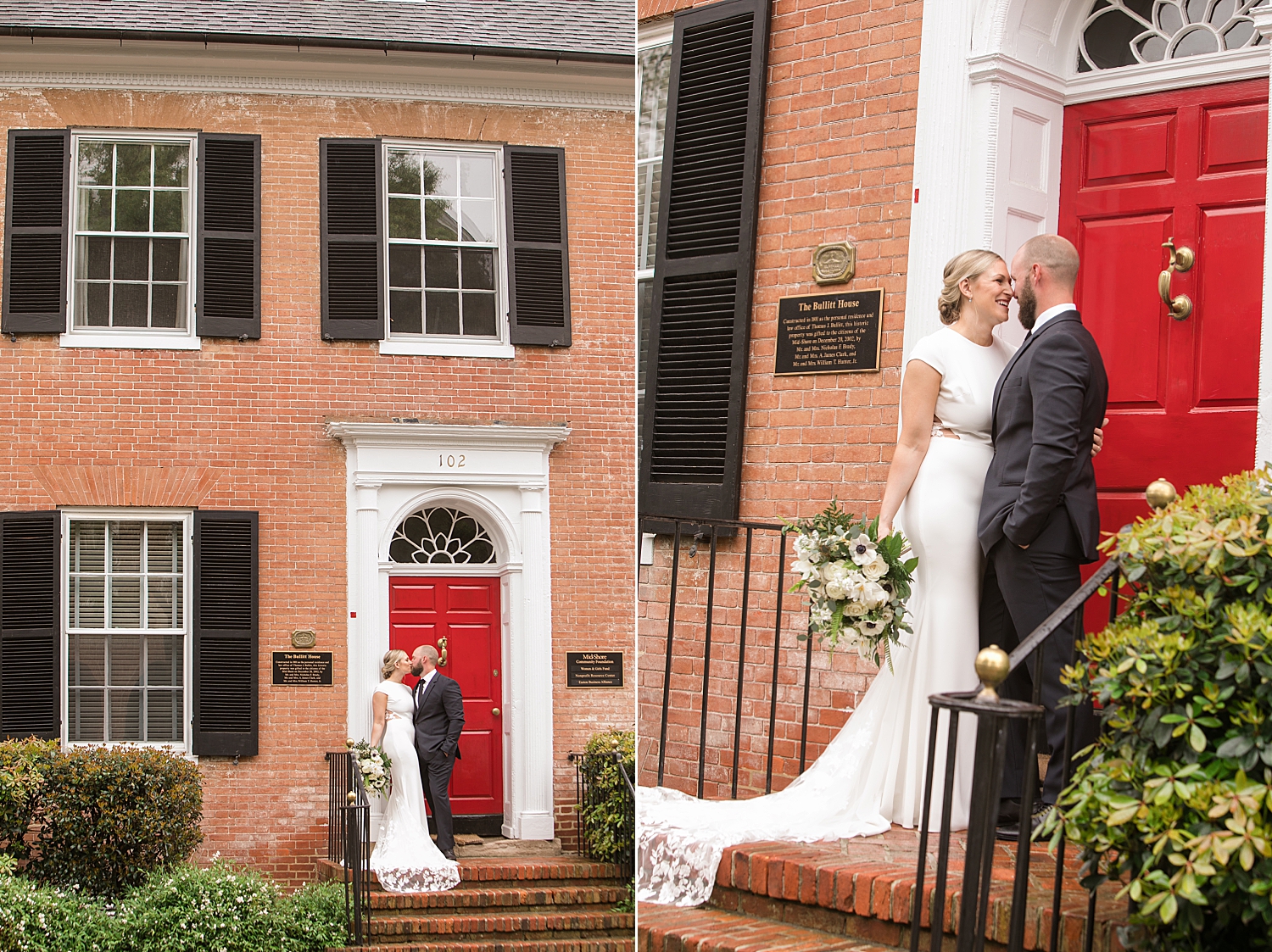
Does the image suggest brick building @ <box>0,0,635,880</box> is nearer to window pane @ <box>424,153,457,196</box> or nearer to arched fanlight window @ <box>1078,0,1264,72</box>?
window pane @ <box>424,153,457,196</box>

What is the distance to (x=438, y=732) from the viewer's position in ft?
27.3

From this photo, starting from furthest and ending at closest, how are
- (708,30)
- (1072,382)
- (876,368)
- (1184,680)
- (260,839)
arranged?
(260,839) < (708,30) < (876,368) < (1072,382) < (1184,680)

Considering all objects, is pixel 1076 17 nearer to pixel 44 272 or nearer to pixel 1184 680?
pixel 1184 680

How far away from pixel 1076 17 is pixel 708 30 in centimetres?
165

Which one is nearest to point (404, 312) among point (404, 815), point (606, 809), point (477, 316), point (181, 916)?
point (477, 316)

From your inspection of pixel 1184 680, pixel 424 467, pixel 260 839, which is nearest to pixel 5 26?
pixel 424 467

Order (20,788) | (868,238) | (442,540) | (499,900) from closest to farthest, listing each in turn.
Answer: (868,238), (20,788), (499,900), (442,540)

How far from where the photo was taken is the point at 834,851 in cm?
392

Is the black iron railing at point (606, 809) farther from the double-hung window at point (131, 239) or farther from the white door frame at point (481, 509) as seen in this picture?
the double-hung window at point (131, 239)

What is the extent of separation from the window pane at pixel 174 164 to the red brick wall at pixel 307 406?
5.3 inches

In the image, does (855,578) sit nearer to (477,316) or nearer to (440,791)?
(440,791)

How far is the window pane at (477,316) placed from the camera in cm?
875

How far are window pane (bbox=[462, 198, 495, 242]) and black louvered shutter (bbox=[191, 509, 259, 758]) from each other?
91.9 inches

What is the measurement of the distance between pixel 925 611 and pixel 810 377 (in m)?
1.55
